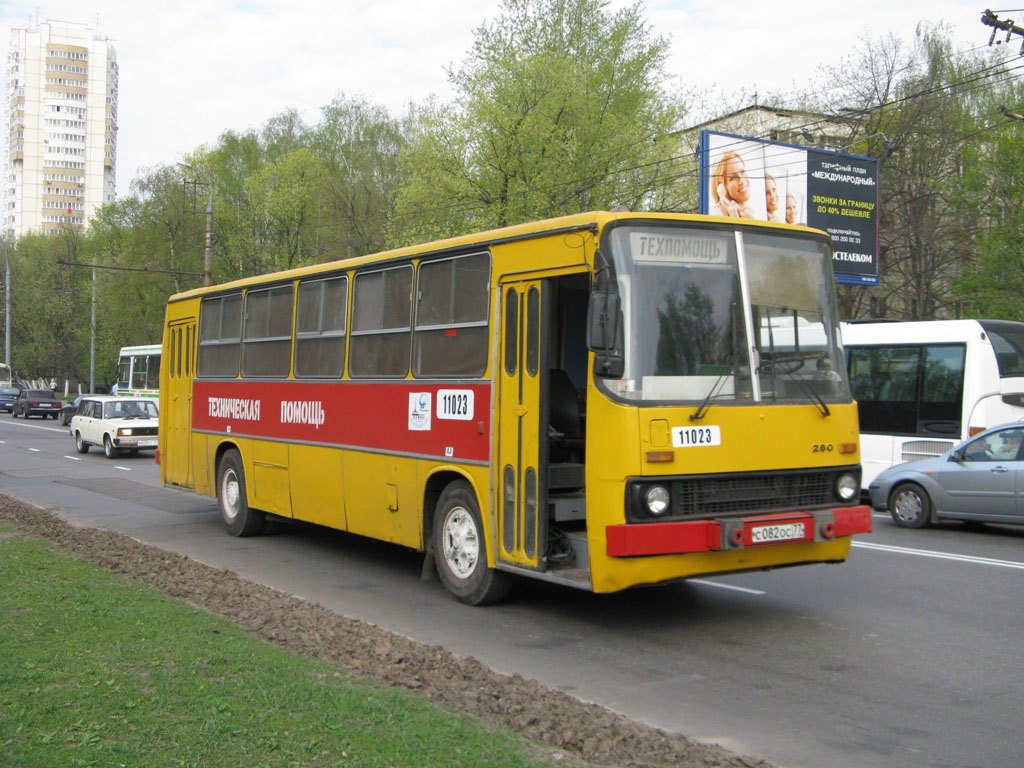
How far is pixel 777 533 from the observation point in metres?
7.60

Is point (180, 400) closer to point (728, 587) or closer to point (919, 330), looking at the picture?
point (728, 587)

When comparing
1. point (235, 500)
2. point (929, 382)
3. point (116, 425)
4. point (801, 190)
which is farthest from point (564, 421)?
point (116, 425)

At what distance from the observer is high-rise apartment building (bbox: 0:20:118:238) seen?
146 meters

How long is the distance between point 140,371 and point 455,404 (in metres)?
36.7

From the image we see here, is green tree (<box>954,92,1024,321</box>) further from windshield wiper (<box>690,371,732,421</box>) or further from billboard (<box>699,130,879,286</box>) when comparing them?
windshield wiper (<box>690,371,732,421</box>)

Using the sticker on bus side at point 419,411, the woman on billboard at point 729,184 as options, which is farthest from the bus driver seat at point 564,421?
the woman on billboard at point 729,184

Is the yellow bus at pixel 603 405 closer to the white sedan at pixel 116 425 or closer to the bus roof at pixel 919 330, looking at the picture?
the bus roof at pixel 919 330

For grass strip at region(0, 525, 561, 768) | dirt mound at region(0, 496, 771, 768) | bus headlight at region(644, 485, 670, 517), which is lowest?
dirt mound at region(0, 496, 771, 768)

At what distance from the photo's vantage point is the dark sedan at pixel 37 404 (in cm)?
5744

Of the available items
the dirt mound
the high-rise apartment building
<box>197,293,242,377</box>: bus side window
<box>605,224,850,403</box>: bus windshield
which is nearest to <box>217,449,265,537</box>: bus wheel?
<box>197,293,242,377</box>: bus side window

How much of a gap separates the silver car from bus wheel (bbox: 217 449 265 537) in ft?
29.2

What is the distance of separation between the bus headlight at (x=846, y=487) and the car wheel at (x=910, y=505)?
716 centimetres

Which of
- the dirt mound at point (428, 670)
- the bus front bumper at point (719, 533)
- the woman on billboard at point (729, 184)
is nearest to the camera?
the dirt mound at point (428, 670)

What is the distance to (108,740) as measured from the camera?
473 centimetres
